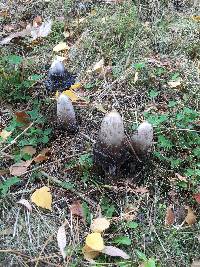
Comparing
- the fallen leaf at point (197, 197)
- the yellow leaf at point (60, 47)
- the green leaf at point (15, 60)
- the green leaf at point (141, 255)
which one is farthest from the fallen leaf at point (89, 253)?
the yellow leaf at point (60, 47)

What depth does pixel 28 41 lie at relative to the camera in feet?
12.1

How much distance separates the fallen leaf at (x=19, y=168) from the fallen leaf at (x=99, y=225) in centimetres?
56

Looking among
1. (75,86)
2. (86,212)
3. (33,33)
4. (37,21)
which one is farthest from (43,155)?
(37,21)

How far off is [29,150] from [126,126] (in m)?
0.65

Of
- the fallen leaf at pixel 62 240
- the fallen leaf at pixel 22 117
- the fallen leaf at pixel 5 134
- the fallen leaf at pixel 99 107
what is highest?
the fallen leaf at pixel 99 107

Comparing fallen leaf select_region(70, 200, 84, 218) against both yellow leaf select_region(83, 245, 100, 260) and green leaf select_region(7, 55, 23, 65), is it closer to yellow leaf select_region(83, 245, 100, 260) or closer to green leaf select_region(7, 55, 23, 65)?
yellow leaf select_region(83, 245, 100, 260)

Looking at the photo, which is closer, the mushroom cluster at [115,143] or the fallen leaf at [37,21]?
the mushroom cluster at [115,143]

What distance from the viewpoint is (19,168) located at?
8.58 feet

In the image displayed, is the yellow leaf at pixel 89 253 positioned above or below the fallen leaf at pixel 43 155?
below

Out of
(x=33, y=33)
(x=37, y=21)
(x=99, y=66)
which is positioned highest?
(x=37, y=21)

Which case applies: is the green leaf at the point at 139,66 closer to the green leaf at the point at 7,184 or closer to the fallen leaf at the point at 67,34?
the fallen leaf at the point at 67,34

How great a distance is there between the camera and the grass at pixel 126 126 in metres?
2.31

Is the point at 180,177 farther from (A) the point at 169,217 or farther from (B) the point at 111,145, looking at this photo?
(B) the point at 111,145

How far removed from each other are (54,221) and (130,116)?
941mm
